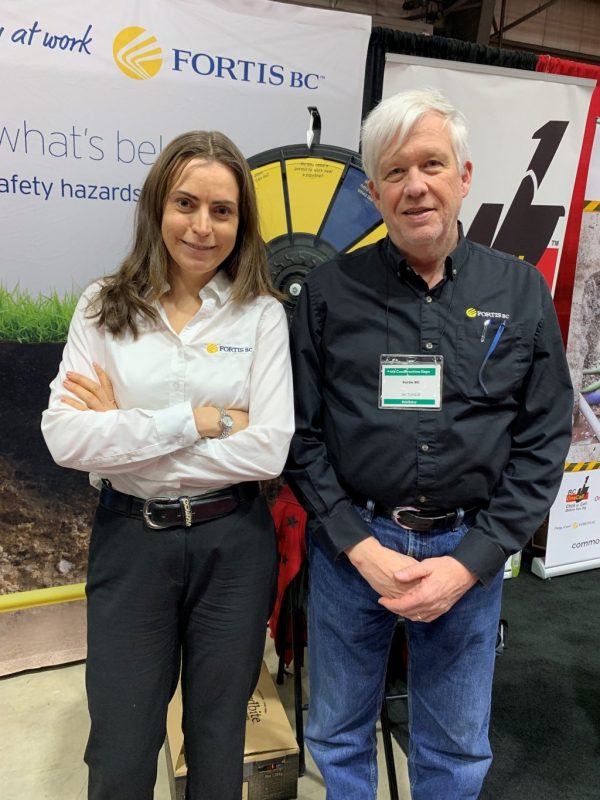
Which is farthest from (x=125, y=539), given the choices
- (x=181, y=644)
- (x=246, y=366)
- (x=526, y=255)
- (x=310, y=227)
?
(x=526, y=255)

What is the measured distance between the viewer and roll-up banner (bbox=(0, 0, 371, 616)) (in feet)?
5.99

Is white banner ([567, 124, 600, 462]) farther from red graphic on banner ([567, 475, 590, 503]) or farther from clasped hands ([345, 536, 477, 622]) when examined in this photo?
clasped hands ([345, 536, 477, 622])

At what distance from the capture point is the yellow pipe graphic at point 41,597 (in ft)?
7.30

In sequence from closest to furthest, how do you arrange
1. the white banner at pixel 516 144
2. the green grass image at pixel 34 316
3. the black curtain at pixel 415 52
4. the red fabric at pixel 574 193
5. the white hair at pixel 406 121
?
the white hair at pixel 406 121, the green grass image at pixel 34 316, the black curtain at pixel 415 52, the white banner at pixel 516 144, the red fabric at pixel 574 193

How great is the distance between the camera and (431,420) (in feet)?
4.13

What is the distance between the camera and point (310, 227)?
1.74m

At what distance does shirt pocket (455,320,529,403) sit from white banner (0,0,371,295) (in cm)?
120

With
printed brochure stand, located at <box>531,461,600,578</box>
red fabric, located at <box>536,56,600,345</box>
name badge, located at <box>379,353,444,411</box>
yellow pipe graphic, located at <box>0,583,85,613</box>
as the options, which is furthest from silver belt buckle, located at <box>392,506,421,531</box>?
printed brochure stand, located at <box>531,461,600,578</box>

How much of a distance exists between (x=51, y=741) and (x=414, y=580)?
152 cm

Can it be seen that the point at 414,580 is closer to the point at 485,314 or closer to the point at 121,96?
the point at 485,314

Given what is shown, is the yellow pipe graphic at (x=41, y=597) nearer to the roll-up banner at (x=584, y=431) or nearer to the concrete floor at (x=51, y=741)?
the concrete floor at (x=51, y=741)

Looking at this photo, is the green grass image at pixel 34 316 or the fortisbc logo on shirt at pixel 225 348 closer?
the fortisbc logo on shirt at pixel 225 348

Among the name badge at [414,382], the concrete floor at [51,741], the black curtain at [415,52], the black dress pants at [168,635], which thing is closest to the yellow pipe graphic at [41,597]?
the concrete floor at [51,741]

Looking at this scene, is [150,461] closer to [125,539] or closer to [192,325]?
[125,539]
